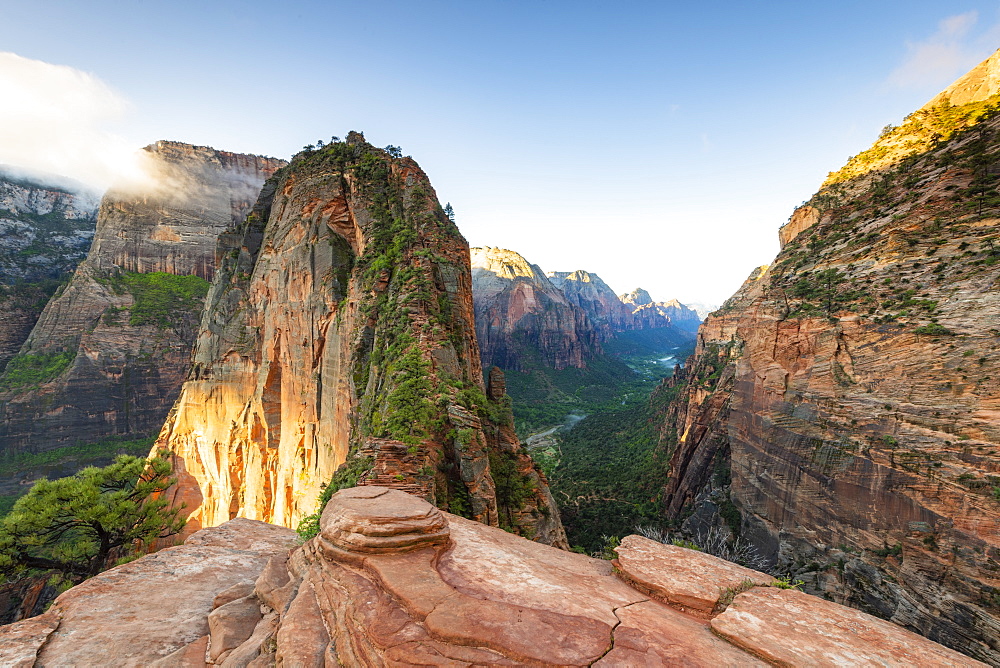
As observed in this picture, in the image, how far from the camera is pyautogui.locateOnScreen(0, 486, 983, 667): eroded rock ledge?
14.4ft

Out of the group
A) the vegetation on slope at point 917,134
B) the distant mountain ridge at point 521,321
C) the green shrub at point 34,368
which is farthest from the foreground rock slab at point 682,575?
the distant mountain ridge at point 521,321

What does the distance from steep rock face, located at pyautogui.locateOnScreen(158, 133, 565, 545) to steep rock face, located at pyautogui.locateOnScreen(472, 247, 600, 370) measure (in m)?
79.8

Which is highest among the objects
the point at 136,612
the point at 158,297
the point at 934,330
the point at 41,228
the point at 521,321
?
the point at 41,228

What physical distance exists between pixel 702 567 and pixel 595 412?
279 ft

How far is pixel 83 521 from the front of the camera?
15.9 m

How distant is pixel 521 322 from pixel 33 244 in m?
111

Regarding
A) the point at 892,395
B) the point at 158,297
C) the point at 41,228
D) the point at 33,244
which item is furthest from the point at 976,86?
the point at 41,228

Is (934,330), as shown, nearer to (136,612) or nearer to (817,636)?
(817,636)

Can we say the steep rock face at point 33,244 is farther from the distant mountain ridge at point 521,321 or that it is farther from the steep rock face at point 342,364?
the distant mountain ridge at point 521,321

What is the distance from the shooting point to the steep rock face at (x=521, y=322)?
383 feet

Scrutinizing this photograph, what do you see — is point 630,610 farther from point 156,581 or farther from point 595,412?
point 595,412

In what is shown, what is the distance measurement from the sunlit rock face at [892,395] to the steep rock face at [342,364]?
13827mm

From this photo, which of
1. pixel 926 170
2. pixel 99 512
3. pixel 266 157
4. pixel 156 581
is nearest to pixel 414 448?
pixel 156 581

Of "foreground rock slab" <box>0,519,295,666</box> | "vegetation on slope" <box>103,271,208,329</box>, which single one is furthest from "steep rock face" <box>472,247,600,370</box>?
"foreground rock slab" <box>0,519,295,666</box>
